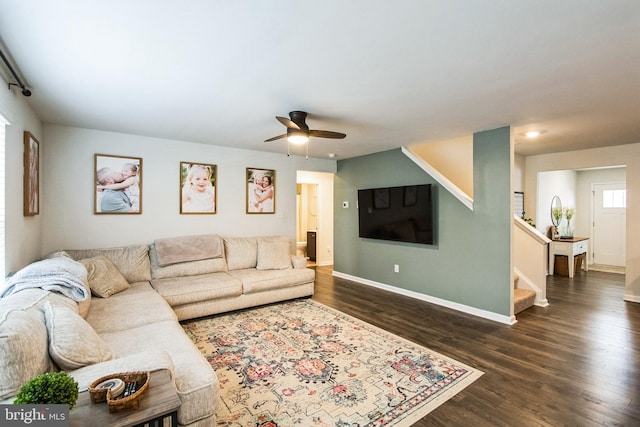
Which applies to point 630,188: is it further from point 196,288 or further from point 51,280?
point 51,280

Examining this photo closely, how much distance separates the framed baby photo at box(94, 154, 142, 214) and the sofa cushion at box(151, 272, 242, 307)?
1.08m

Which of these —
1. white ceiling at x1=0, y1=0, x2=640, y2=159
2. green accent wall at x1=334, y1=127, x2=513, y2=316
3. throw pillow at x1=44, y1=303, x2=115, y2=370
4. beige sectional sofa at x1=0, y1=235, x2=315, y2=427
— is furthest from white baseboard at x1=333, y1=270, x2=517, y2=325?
throw pillow at x1=44, y1=303, x2=115, y2=370

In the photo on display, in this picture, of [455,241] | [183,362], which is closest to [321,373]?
[183,362]

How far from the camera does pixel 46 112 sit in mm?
3107

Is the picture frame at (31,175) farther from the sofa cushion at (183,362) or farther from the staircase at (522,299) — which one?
the staircase at (522,299)

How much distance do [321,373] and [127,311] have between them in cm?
178

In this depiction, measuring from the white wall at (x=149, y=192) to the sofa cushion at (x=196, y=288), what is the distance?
87 centimetres

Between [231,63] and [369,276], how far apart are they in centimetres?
430

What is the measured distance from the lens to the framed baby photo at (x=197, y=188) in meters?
4.41

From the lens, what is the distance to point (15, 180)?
2.49 m

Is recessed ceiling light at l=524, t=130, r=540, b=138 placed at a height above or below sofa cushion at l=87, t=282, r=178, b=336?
above

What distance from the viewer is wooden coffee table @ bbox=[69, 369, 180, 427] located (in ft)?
3.58

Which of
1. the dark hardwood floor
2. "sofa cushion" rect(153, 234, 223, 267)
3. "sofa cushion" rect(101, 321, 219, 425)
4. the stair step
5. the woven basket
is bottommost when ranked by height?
the dark hardwood floor

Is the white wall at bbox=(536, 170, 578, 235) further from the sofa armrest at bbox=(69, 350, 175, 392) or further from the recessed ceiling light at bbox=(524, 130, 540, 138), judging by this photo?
the sofa armrest at bbox=(69, 350, 175, 392)
